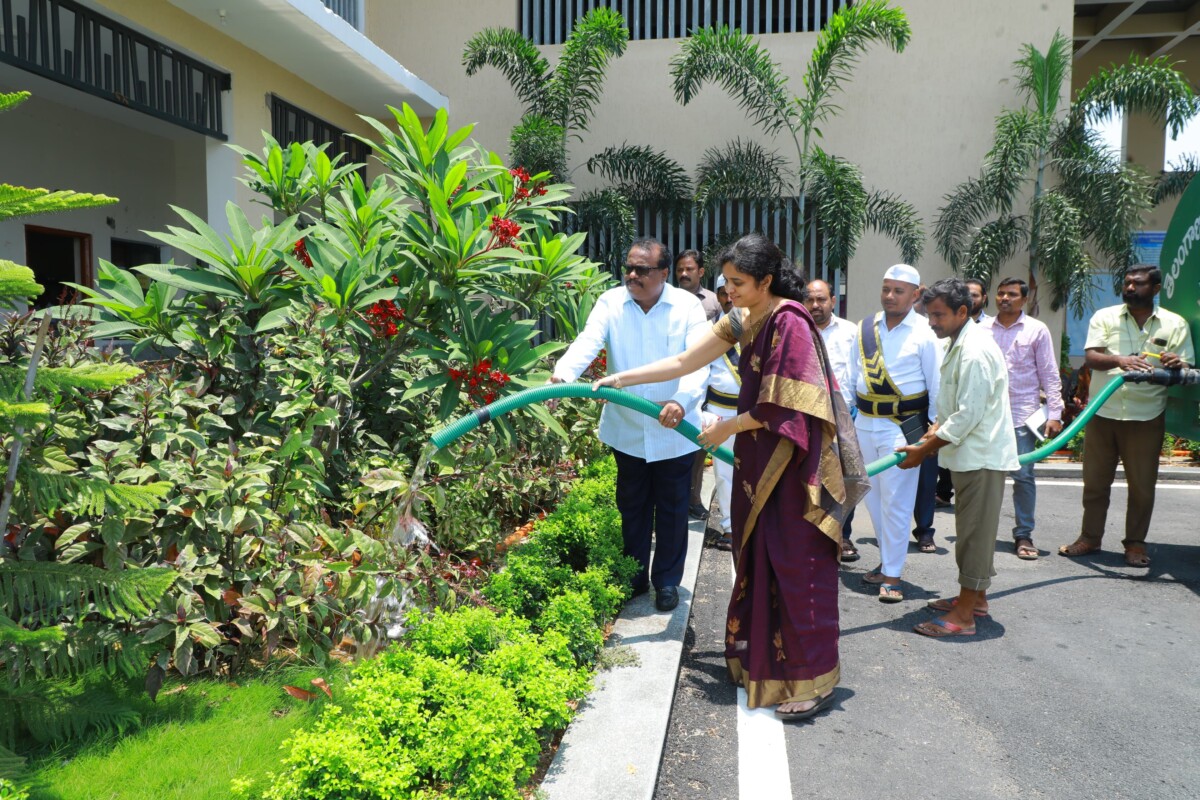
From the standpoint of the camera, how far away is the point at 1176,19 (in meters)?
18.0

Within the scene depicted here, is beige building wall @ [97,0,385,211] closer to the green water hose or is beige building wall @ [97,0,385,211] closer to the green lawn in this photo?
the green water hose

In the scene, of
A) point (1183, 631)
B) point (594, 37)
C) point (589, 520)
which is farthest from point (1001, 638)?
point (594, 37)

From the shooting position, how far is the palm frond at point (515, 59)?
41.5 ft

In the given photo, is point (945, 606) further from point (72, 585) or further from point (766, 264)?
point (72, 585)

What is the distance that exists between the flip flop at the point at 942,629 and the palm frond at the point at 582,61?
975 cm

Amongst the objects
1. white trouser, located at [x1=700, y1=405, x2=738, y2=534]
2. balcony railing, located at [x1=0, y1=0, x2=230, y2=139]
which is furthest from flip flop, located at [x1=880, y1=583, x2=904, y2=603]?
balcony railing, located at [x1=0, y1=0, x2=230, y2=139]

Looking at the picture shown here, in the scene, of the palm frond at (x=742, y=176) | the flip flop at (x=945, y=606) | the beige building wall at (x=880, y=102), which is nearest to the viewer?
the flip flop at (x=945, y=606)

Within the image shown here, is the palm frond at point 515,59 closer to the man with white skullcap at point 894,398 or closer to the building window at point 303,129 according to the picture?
the building window at point 303,129

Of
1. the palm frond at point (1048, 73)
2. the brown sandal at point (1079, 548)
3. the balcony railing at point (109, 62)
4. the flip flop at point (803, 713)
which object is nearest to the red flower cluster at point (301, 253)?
the flip flop at point (803, 713)

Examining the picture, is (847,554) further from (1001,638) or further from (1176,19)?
(1176,19)

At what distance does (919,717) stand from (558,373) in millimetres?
2218

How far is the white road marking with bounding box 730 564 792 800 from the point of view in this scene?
3100mm

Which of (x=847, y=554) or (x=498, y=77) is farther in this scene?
(x=498, y=77)

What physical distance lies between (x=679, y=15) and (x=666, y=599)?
1179 cm
